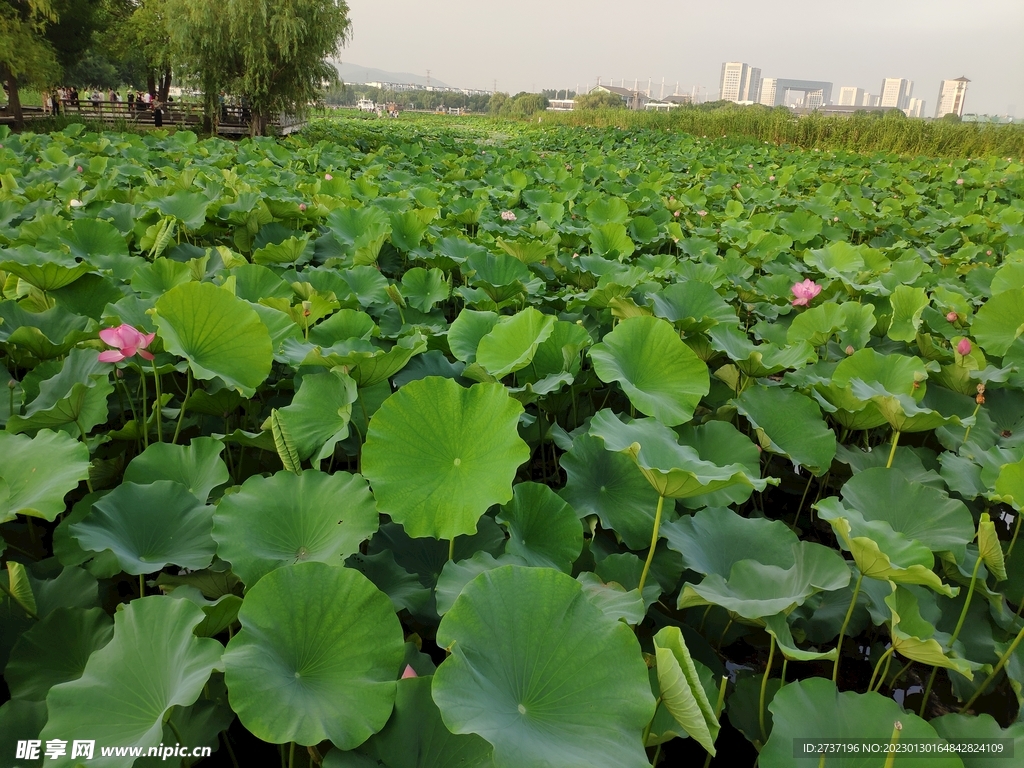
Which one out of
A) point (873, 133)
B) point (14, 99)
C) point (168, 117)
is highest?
point (873, 133)

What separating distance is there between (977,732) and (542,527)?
612 mm

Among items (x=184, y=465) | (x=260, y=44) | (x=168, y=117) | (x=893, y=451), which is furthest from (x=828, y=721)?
(x=168, y=117)

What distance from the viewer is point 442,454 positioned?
987 mm

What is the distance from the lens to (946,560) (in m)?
1.02

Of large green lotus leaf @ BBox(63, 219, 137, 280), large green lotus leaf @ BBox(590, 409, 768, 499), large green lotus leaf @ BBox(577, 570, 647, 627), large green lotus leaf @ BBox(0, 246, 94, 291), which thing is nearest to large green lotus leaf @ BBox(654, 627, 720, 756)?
large green lotus leaf @ BBox(577, 570, 647, 627)

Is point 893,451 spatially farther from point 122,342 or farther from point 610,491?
point 122,342

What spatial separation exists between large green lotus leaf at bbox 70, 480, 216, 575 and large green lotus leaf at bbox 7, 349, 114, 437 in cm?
26

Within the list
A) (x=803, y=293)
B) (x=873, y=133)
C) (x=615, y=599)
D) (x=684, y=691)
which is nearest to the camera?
(x=684, y=691)

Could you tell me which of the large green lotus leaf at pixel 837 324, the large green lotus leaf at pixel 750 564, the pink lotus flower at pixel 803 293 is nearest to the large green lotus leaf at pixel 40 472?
the large green lotus leaf at pixel 750 564

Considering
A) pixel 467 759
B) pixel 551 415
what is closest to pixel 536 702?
pixel 467 759

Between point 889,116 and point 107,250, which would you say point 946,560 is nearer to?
point 107,250

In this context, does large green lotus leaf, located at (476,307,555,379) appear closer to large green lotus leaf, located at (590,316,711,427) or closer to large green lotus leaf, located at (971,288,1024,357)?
large green lotus leaf, located at (590,316,711,427)

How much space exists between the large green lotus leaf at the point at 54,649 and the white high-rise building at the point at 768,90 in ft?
633

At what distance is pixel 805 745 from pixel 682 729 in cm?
14
